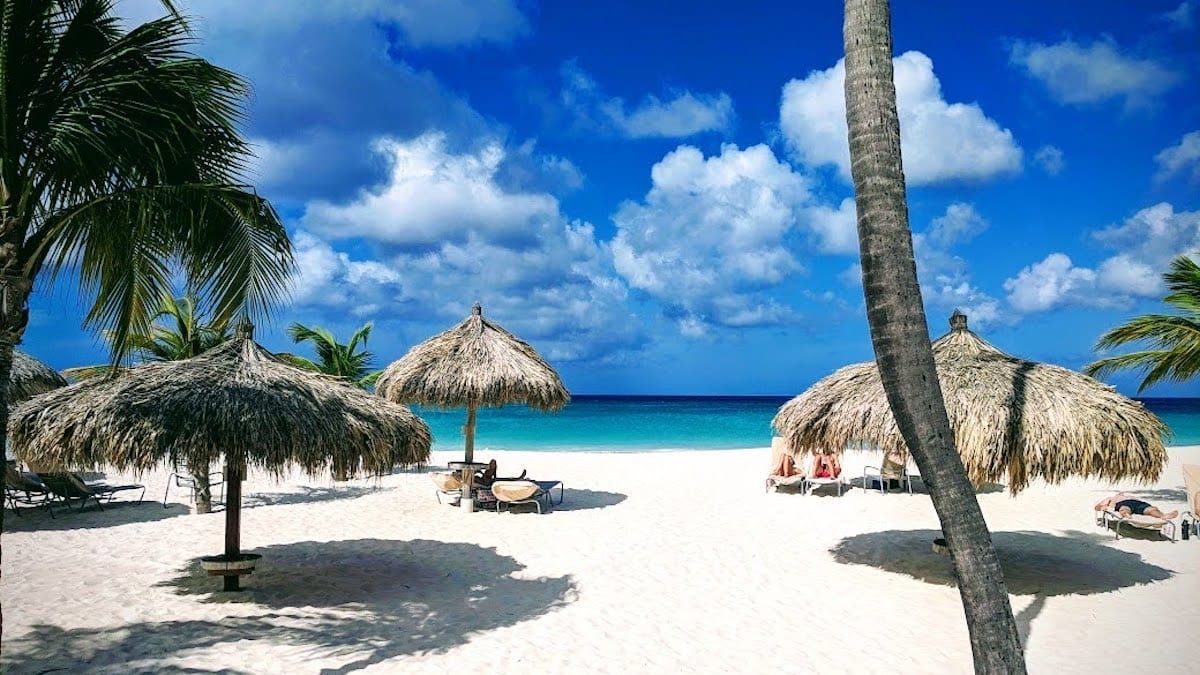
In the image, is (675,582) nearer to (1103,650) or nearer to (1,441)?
(1103,650)

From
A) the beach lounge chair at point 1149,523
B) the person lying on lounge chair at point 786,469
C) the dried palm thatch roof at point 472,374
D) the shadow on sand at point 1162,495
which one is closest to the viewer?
the beach lounge chair at point 1149,523

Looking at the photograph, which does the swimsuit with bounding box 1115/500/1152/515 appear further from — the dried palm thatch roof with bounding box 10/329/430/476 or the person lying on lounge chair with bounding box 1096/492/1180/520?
the dried palm thatch roof with bounding box 10/329/430/476

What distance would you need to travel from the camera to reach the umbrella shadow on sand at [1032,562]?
7.23 m

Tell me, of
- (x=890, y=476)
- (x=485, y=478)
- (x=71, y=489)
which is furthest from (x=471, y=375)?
(x=890, y=476)

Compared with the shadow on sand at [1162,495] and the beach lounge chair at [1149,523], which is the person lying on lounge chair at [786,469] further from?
the shadow on sand at [1162,495]

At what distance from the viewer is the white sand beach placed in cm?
529

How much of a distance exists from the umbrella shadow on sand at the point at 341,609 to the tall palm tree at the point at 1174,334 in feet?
30.4

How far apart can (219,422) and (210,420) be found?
0.06 meters

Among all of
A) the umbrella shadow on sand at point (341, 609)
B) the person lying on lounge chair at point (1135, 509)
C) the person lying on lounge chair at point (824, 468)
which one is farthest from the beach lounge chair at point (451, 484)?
the person lying on lounge chair at point (1135, 509)

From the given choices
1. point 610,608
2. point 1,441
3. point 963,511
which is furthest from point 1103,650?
point 1,441

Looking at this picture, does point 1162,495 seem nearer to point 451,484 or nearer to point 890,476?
point 890,476

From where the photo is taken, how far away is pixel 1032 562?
8156mm

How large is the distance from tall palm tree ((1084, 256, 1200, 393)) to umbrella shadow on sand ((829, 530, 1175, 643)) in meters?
3.30

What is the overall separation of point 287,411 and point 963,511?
195 inches
